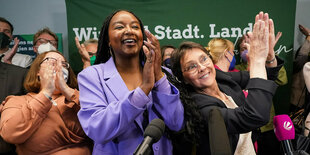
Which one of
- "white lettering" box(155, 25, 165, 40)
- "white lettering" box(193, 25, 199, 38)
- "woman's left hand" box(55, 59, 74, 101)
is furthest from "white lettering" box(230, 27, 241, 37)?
"woman's left hand" box(55, 59, 74, 101)

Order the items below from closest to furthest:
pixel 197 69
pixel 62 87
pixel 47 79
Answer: pixel 197 69, pixel 47 79, pixel 62 87

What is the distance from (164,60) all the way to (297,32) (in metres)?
2.69

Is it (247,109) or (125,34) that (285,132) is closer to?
(247,109)

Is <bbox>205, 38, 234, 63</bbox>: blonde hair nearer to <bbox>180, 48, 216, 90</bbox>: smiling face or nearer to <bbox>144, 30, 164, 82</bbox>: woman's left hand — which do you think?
<bbox>180, 48, 216, 90</bbox>: smiling face

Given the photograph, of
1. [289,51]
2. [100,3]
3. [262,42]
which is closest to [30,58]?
[100,3]

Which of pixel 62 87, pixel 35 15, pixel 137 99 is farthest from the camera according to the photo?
pixel 35 15

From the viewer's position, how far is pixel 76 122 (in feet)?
6.72

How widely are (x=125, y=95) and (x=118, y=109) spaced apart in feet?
0.35

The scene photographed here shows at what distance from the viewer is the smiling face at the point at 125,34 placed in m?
1.51

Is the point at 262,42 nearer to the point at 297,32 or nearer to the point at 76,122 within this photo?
the point at 76,122

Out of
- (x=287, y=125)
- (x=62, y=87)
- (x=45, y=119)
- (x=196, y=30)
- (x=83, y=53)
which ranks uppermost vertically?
(x=196, y=30)

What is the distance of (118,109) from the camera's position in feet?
4.25

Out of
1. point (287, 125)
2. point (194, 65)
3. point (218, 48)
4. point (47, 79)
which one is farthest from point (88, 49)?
point (287, 125)

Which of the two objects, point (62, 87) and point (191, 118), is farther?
point (62, 87)
